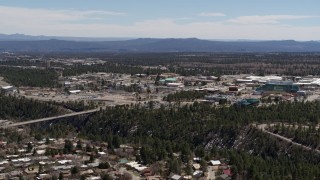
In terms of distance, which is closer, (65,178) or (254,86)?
(65,178)

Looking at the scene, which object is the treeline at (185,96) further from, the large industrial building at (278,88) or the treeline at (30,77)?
the treeline at (30,77)

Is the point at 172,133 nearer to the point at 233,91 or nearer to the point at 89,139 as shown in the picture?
the point at 89,139

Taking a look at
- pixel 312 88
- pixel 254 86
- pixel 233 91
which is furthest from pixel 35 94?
pixel 312 88

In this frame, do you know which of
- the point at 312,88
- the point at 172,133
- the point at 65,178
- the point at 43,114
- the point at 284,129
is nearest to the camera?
the point at 65,178

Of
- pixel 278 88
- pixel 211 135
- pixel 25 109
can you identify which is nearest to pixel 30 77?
pixel 25 109

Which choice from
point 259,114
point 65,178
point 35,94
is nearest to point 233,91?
point 259,114

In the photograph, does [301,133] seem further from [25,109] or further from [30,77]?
[30,77]

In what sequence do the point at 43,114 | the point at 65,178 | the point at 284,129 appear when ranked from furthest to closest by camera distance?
1. the point at 43,114
2. the point at 284,129
3. the point at 65,178
